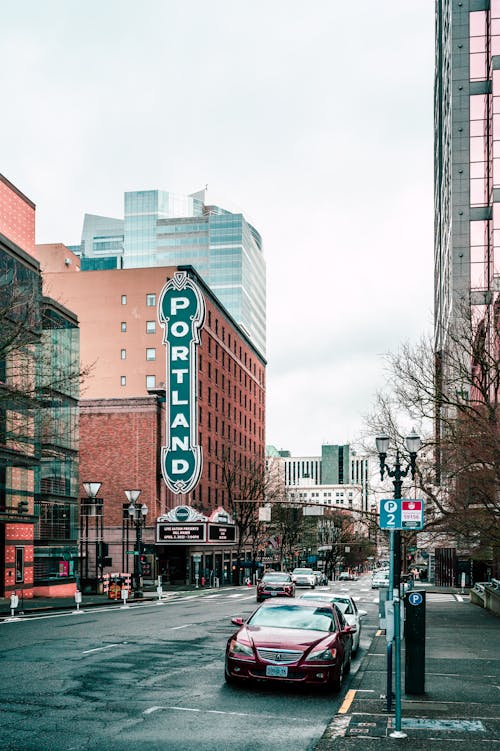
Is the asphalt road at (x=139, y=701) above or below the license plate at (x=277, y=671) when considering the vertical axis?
below

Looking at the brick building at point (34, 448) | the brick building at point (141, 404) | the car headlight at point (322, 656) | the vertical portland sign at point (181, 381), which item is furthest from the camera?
the brick building at point (141, 404)

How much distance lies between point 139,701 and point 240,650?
5.88 feet

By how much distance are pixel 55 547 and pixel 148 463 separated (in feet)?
48.8

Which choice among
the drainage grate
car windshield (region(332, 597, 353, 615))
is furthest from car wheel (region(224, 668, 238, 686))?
car windshield (region(332, 597, 353, 615))

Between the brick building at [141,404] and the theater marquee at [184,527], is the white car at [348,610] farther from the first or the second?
the theater marquee at [184,527]

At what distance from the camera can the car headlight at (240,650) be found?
13766 millimetres

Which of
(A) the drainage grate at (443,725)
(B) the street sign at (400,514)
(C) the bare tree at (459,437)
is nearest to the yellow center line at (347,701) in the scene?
(A) the drainage grate at (443,725)

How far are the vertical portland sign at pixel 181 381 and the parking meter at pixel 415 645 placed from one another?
48166mm

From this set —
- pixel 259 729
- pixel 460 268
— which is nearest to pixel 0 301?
pixel 259 729

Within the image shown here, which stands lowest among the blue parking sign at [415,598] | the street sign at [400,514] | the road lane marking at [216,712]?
the road lane marking at [216,712]

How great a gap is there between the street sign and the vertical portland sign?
47275 mm

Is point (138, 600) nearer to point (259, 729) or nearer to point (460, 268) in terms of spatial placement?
point (259, 729)

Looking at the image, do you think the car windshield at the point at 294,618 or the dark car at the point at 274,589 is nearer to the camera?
the car windshield at the point at 294,618

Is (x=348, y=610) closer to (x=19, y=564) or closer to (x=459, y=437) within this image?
(x=459, y=437)
